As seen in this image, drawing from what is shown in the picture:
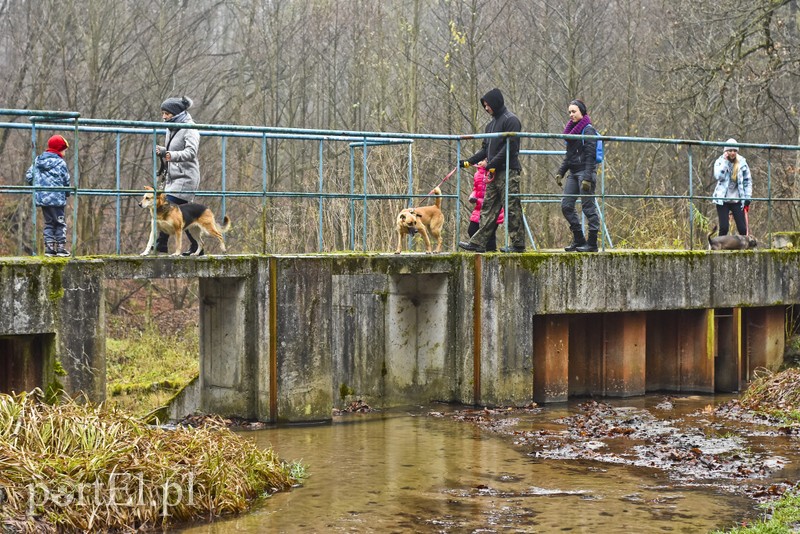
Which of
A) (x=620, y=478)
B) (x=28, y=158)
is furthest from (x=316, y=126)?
(x=620, y=478)

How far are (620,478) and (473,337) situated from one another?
4543 millimetres

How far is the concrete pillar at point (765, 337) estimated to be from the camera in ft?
57.1

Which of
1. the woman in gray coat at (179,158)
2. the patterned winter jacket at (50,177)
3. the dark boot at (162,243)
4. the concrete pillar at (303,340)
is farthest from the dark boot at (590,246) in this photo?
the patterned winter jacket at (50,177)

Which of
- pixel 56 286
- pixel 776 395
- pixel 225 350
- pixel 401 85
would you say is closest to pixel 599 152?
pixel 776 395

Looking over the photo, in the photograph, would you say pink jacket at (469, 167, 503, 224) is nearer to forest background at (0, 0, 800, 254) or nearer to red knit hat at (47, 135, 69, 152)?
forest background at (0, 0, 800, 254)

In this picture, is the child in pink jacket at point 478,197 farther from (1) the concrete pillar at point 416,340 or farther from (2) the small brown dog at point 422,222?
(1) the concrete pillar at point 416,340

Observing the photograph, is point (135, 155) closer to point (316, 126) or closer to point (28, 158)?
point (28, 158)

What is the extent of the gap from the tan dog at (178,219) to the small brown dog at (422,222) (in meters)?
2.63

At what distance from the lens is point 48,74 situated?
76.0 feet

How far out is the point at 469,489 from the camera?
1037cm

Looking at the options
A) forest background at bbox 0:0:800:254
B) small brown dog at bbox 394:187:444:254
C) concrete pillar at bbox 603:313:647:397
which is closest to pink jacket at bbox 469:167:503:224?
small brown dog at bbox 394:187:444:254

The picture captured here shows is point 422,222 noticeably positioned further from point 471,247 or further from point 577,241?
point 577,241

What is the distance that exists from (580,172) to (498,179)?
1206 millimetres

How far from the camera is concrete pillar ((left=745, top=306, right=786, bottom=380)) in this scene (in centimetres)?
1739
